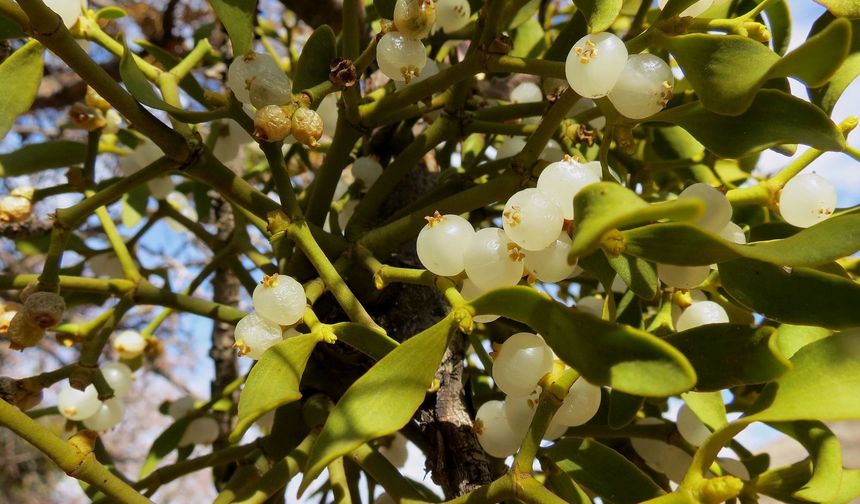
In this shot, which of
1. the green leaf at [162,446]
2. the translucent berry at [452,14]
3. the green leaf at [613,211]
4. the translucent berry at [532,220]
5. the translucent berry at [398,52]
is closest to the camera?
the green leaf at [613,211]

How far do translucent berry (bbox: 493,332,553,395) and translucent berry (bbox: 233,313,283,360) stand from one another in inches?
4.8

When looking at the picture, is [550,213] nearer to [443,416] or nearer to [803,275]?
[803,275]

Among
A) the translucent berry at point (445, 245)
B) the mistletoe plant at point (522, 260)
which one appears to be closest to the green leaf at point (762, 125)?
the mistletoe plant at point (522, 260)

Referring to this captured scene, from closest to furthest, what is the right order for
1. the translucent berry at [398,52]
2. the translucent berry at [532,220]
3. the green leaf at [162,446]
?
the translucent berry at [532,220] < the translucent berry at [398,52] < the green leaf at [162,446]

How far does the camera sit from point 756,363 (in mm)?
333

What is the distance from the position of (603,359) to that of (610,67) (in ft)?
0.53

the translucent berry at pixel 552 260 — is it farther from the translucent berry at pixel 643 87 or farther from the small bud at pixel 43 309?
the small bud at pixel 43 309

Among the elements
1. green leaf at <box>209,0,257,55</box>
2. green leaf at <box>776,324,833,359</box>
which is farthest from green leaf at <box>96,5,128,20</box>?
green leaf at <box>776,324,833,359</box>

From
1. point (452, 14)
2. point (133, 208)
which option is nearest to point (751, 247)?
point (452, 14)

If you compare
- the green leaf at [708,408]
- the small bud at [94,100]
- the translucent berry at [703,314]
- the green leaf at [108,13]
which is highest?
the green leaf at [108,13]

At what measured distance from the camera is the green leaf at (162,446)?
0.73 meters

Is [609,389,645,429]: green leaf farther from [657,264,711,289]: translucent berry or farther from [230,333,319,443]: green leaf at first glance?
[230,333,319,443]: green leaf

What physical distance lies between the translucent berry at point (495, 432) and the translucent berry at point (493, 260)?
12cm

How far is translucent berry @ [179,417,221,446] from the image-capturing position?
773 mm
